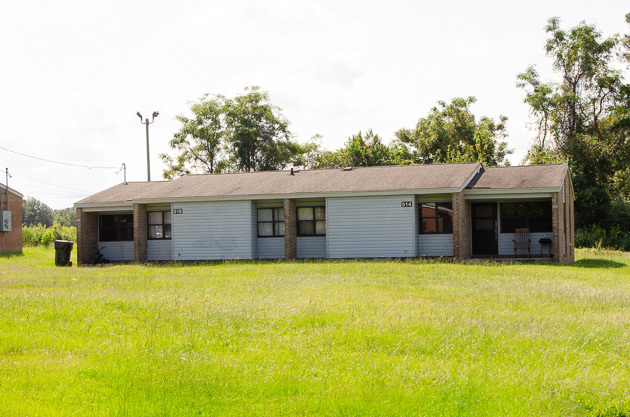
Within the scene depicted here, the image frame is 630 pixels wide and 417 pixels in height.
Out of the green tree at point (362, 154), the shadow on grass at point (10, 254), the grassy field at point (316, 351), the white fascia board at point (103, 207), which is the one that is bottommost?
the grassy field at point (316, 351)

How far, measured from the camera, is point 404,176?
81.6ft

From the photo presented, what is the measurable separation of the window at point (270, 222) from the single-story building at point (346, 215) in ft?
0.14

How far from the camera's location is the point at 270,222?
1006 inches

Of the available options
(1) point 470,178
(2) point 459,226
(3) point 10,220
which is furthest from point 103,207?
(1) point 470,178

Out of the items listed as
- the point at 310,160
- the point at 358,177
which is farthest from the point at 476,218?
the point at 310,160

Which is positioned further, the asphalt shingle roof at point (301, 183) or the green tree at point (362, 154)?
the green tree at point (362, 154)

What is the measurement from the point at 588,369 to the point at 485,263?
14.0 meters

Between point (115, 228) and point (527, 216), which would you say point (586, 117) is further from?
point (115, 228)

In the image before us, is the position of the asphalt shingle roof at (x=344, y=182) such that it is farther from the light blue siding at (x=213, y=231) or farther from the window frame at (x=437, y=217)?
the window frame at (x=437, y=217)

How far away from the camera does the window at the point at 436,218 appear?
23297 mm

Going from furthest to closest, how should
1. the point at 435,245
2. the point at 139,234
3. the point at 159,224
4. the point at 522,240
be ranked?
the point at 159,224 < the point at 139,234 < the point at 522,240 < the point at 435,245

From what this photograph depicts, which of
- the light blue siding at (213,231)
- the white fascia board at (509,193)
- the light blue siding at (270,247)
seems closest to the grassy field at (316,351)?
→ the white fascia board at (509,193)

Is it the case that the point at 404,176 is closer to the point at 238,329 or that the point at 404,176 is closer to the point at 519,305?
the point at 519,305

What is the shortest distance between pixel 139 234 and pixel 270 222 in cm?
552
